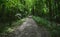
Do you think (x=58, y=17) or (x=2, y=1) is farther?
(x=58, y=17)

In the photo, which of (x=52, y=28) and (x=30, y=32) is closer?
(x=30, y=32)

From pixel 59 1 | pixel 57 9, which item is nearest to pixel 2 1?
pixel 59 1

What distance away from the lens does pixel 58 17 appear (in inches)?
956

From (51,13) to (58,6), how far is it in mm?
2724

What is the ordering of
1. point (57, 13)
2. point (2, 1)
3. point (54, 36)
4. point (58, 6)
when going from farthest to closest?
point (57, 13) → point (58, 6) → point (2, 1) → point (54, 36)

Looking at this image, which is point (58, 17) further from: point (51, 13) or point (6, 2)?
point (6, 2)

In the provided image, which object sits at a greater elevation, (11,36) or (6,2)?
(6,2)

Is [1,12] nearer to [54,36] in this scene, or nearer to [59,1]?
[54,36]

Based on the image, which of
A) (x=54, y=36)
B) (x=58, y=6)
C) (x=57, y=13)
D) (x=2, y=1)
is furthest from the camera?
(x=57, y=13)

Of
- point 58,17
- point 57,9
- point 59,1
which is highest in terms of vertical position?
point 59,1

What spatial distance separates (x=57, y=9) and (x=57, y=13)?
148 centimetres

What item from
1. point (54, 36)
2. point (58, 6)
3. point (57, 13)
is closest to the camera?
point (54, 36)

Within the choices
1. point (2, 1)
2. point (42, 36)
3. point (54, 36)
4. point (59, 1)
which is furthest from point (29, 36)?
point (59, 1)

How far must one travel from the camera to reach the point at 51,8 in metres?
25.8
